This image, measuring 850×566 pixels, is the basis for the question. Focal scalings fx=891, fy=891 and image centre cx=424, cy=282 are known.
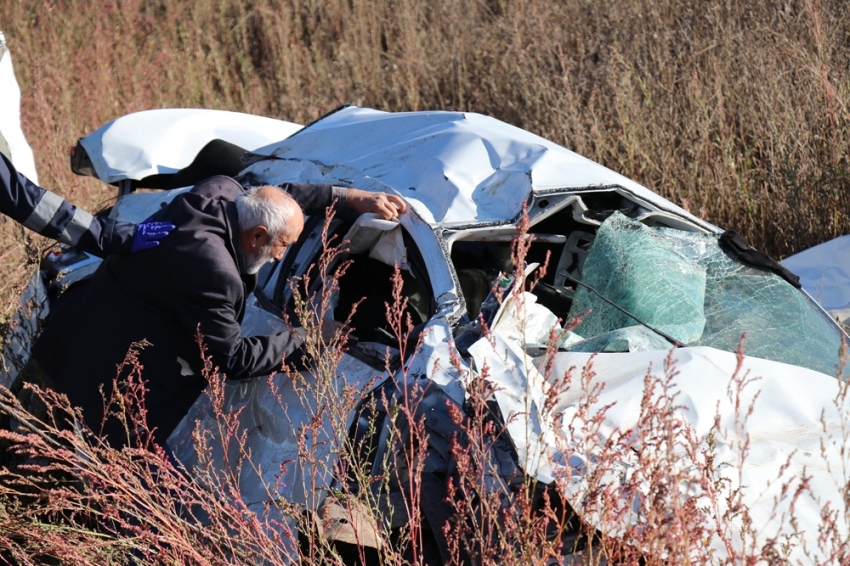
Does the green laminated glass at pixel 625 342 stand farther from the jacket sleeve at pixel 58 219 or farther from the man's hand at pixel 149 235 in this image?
the jacket sleeve at pixel 58 219

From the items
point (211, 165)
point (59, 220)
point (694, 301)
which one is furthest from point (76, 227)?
point (694, 301)

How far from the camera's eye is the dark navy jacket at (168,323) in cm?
301

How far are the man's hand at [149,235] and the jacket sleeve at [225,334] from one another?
256 millimetres

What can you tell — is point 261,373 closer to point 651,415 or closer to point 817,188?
point 651,415

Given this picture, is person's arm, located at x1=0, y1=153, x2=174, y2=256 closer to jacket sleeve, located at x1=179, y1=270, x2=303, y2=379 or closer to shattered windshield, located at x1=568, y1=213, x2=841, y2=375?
jacket sleeve, located at x1=179, y1=270, x2=303, y2=379

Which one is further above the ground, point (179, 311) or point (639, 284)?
point (179, 311)

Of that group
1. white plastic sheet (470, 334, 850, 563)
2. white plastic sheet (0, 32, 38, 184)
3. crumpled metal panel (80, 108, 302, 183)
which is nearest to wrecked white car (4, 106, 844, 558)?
white plastic sheet (470, 334, 850, 563)

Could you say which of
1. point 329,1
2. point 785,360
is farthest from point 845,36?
point 329,1

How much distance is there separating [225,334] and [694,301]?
5.41 feet

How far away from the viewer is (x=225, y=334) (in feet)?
9.81

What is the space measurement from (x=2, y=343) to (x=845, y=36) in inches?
233

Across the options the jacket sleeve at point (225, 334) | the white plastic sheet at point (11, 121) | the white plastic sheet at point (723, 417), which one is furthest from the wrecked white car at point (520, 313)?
the white plastic sheet at point (11, 121)

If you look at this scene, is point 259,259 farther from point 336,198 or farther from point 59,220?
point 59,220

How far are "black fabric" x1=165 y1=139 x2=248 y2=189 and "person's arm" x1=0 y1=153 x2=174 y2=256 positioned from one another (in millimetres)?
1252
